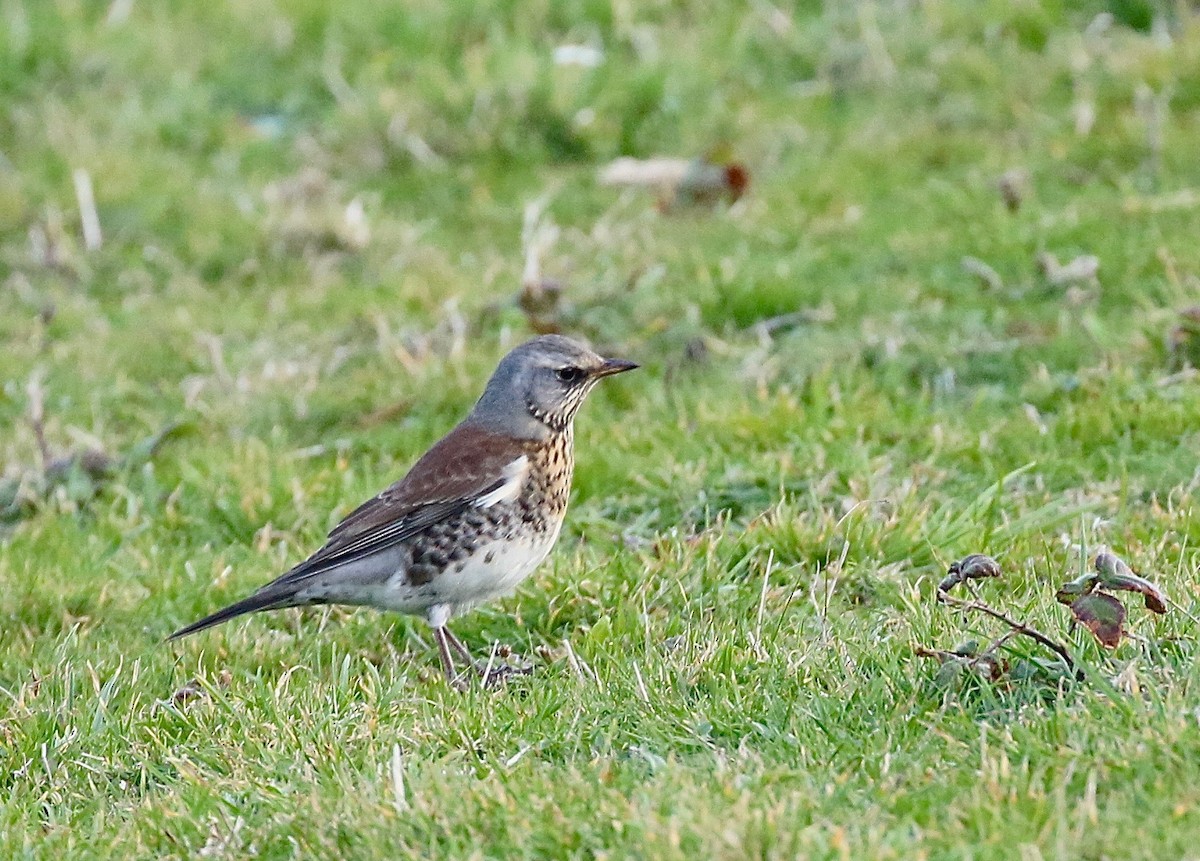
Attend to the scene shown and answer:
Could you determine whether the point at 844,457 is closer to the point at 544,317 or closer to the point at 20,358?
the point at 544,317

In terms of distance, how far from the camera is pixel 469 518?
239 inches

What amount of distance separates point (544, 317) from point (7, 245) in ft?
12.1

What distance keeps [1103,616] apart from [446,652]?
219cm

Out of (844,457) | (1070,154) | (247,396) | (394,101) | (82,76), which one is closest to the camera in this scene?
(844,457)

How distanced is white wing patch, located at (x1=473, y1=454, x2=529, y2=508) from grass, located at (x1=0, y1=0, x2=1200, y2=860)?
0.94ft

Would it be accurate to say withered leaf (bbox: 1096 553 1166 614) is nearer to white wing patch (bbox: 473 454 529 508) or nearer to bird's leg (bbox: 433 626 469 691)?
bird's leg (bbox: 433 626 469 691)

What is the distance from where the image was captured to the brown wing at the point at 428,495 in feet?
19.9

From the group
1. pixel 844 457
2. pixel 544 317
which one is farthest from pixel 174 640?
pixel 544 317

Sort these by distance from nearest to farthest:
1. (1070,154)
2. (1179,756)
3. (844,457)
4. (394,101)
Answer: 1. (1179,756)
2. (844,457)
3. (1070,154)
4. (394,101)

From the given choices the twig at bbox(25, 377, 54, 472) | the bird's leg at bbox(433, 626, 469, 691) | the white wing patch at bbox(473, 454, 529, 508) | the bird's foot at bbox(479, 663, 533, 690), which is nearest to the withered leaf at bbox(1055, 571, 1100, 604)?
the bird's foot at bbox(479, 663, 533, 690)

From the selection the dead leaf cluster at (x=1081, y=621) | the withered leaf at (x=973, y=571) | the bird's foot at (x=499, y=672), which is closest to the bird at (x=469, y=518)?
the bird's foot at (x=499, y=672)

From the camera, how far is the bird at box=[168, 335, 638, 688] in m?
5.86

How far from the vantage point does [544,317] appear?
8500 millimetres

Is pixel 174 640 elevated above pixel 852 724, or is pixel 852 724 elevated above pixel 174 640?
pixel 852 724
